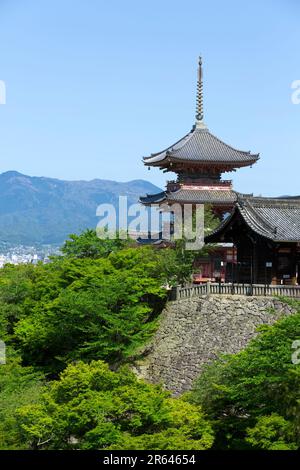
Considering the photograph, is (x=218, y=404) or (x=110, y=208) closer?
(x=218, y=404)

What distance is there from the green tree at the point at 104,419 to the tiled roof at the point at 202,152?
24854 millimetres

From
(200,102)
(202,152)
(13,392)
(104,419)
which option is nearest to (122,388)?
(104,419)

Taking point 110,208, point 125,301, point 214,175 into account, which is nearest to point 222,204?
point 214,175

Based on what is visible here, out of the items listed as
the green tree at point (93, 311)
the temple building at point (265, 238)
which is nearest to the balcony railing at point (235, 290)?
the green tree at point (93, 311)

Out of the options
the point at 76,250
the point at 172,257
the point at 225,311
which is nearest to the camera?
the point at 225,311

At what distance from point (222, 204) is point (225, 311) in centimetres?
1476

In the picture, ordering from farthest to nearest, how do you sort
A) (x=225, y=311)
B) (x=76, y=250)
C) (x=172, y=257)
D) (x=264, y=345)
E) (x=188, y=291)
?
(x=76, y=250), (x=172, y=257), (x=188, y=291), (x=225, y=311), (x=264, y=345)

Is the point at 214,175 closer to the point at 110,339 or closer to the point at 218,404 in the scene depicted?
the point at 110,339

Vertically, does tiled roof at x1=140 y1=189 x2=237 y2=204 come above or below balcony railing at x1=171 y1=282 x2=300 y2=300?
above

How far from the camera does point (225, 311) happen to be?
3297 cm

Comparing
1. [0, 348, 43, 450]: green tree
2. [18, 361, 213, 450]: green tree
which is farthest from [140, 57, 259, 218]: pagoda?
[18, 361, 213, 450]: green tree

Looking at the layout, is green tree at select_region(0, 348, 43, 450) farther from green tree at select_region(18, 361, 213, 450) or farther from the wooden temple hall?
the wooden temple hall

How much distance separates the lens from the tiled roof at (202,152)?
48406 mm

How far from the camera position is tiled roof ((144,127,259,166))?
4841cm
